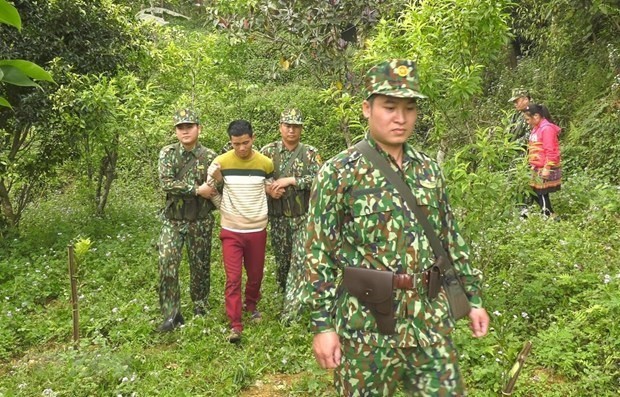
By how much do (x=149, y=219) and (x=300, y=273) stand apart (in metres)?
4.84

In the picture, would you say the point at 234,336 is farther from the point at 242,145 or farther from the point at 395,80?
the point at 395,80

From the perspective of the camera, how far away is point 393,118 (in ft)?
8.91

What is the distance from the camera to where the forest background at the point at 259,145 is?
15.5 feet

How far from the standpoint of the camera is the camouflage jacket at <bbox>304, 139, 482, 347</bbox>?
2.69 metres

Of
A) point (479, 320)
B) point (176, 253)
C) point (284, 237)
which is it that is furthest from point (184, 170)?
point (479, 320)

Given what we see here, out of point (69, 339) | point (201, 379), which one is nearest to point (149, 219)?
point (69, 339)

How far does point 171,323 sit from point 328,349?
138 inches

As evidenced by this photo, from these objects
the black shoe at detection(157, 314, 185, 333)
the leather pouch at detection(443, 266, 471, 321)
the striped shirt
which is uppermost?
the striped shirt

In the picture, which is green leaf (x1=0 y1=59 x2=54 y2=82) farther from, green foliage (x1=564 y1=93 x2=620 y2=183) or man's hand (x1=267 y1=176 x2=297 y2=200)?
green foliage (x1=564 y1=93 x2=620 y2=183)

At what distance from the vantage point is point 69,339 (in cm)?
580

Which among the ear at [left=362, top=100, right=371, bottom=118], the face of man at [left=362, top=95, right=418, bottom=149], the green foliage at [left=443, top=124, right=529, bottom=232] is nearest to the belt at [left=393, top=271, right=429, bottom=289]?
the face of man at [left=362, top=95, right=418, bottom=149]

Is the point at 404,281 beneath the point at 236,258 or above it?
above

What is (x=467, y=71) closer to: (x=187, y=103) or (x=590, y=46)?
(x=187, y=103)

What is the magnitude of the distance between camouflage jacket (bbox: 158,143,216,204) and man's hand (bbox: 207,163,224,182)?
219 millimetres
